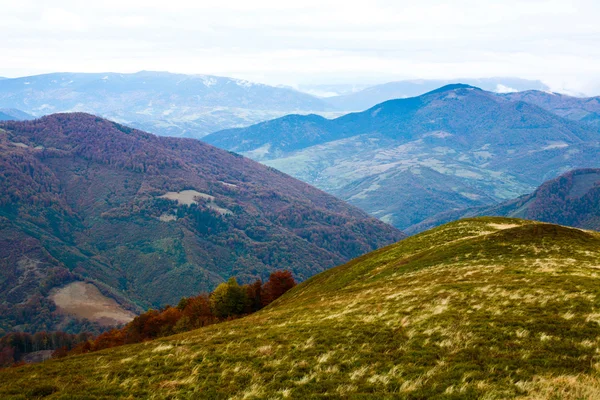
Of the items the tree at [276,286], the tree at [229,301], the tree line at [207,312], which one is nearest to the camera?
the tree line at [207,312]

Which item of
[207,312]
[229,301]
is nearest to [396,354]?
[229,301]

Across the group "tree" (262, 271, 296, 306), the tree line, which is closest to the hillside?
the tree line

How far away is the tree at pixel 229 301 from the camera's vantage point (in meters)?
81.6

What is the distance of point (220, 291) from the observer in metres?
87.6

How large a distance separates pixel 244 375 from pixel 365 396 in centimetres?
713

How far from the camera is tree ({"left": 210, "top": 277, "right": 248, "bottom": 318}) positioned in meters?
81.6

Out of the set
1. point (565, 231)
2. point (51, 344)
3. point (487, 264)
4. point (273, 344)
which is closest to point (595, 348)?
point (273, 344)

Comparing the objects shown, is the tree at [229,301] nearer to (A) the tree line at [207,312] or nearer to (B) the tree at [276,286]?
(A) the tree line at [207,312]

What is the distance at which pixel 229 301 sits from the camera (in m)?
83.1

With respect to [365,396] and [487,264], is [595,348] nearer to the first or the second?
[365,396]

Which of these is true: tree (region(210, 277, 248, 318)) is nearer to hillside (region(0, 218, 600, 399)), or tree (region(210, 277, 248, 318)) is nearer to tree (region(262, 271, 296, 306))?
tree (region(262, 271, 296, 306))

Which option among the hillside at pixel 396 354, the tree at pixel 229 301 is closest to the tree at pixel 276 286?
the tree at pixel 229 301

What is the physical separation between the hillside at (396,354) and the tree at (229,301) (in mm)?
44746

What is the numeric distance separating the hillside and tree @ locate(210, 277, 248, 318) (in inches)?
1762
